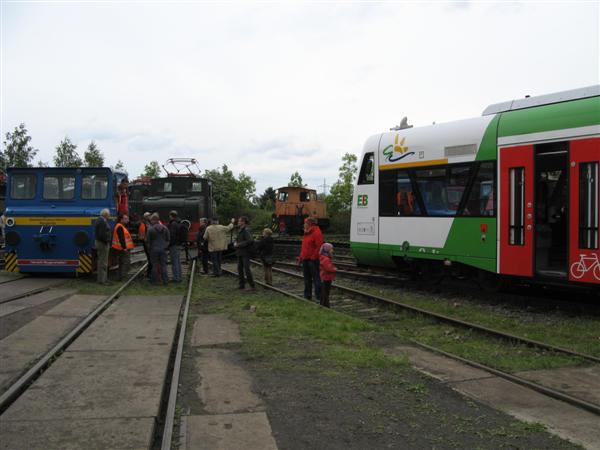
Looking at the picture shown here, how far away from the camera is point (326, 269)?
9.60m

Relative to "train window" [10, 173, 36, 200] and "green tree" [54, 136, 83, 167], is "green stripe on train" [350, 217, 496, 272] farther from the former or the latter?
"green tree" [54, 136, 83, 167]

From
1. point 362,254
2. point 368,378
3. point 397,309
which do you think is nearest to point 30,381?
point 368,378

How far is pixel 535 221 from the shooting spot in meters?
9.02

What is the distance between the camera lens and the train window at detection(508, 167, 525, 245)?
362 inches

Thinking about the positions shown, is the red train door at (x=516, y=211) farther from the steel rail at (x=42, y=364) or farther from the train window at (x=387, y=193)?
the steel rail at (x=42, y=364)

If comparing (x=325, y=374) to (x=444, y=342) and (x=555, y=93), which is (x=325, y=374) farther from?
(x=555, y=93)

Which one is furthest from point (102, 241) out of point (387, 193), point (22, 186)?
point (387, 193)

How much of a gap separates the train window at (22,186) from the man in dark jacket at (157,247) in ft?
11.5

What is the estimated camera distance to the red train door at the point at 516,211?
9070 millimetres

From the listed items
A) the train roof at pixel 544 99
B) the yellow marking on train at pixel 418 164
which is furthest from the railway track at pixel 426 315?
the train roof at pixel 544 99

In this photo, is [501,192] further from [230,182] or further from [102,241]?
[230,182]

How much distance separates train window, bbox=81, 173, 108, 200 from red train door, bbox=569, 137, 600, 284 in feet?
34.2

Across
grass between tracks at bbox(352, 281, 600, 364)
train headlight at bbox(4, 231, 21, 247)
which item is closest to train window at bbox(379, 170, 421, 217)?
grass between tracks at bbox(352, 281, 600, 364)

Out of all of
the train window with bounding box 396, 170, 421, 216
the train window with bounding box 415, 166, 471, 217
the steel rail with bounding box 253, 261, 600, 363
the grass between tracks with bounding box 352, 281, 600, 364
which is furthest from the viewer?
the train window with bounding box 396, 170, 421, 216
